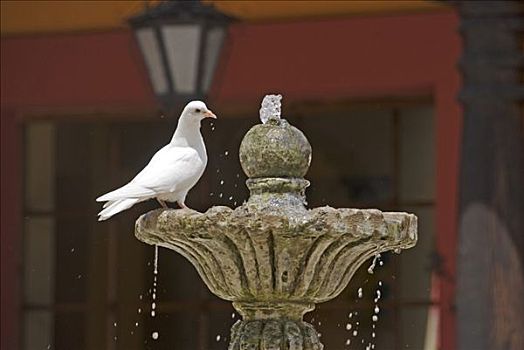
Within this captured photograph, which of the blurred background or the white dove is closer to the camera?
the white dove

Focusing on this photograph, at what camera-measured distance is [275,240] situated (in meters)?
4.92

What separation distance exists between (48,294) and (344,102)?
1845mm

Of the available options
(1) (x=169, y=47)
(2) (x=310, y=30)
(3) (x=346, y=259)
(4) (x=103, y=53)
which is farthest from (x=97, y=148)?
(3) (x=346, y=259)

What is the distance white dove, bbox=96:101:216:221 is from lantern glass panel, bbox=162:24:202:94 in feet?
6.19

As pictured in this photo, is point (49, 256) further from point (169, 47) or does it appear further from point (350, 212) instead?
point (350, 212)

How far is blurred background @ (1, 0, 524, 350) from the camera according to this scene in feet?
32.5

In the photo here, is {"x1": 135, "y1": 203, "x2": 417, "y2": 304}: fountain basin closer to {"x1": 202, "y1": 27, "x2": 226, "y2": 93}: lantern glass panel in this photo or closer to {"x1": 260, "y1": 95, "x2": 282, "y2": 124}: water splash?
{"x1": 260, "y1": 95, "x2": 282, "y2": 124}: water splash

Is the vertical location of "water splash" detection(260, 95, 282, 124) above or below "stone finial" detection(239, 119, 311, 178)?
above

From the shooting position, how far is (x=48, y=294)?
10805 millimetres

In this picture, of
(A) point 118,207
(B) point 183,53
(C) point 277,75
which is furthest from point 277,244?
(C) point 277,75

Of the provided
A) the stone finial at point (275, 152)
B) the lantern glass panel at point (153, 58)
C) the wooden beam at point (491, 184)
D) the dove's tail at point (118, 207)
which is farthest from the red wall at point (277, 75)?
the stone finial at point (275, 152)

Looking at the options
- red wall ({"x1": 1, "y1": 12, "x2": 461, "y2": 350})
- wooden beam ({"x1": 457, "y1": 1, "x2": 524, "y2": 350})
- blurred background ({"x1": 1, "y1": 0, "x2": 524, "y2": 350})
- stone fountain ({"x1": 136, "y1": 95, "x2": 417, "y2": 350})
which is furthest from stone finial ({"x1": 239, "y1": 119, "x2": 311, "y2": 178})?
red wall ({"x1": 1, "y1": 12, "x2": 461, "y2": 350})

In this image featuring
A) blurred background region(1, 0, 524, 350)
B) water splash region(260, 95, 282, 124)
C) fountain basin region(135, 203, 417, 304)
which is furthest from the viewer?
blurred background region(1, 0, 524, 350)

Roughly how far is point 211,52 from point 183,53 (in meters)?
Answer: 0.10
